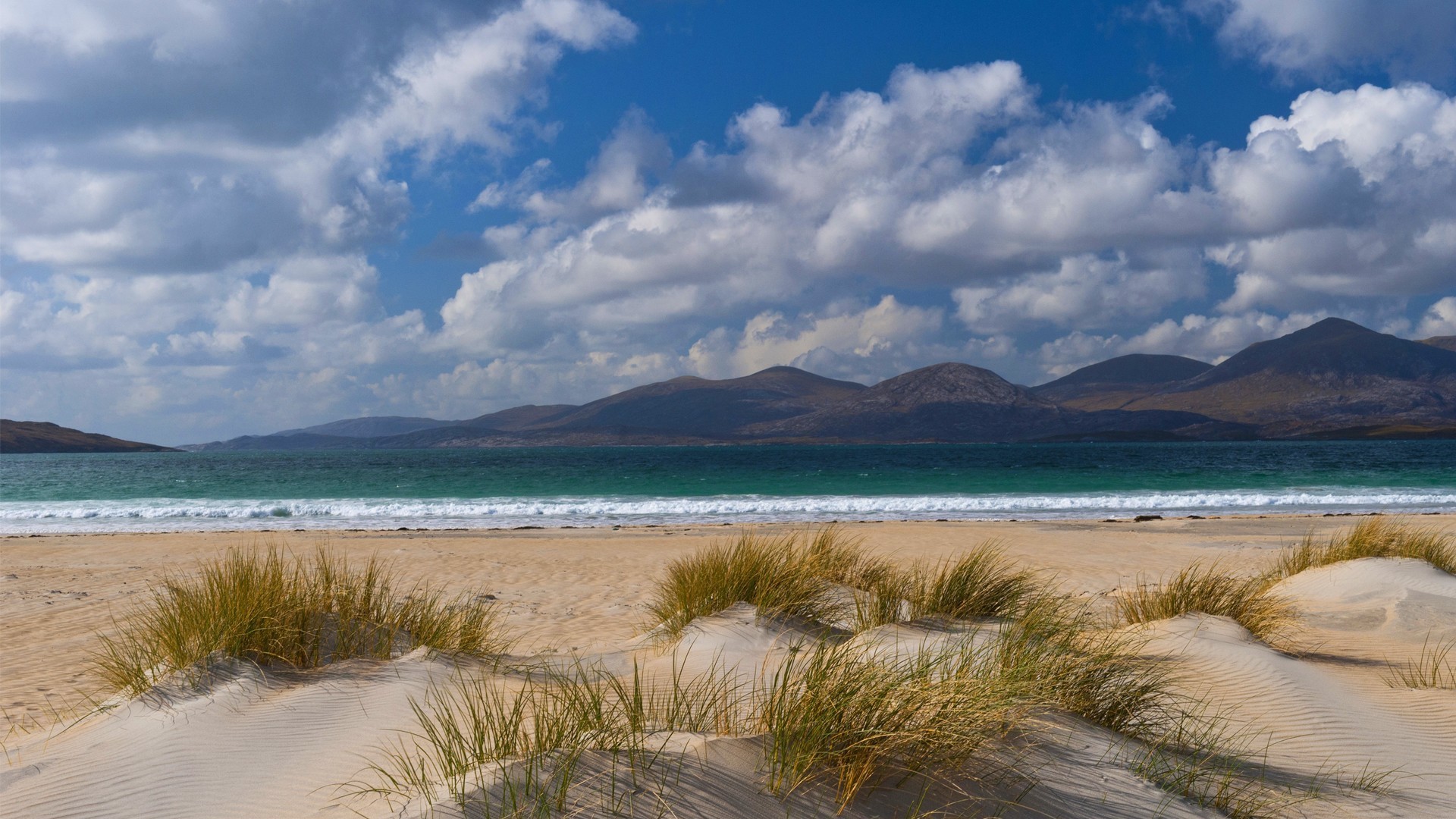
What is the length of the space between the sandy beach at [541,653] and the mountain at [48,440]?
6678 inches

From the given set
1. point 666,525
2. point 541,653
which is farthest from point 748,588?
point 666,525

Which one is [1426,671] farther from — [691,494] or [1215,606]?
[691,494]

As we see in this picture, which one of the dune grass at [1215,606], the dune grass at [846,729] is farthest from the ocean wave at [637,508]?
the dune grass at [846,729]

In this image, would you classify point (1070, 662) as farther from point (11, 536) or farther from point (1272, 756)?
point (11, 536)

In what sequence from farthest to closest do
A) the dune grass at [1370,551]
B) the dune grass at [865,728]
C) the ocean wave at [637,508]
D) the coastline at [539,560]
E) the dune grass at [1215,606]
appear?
the ocean wave at [637,508], the dune grass at [1370,551], the coastline at [539,560], the dune grass at [1215,606], the dune grass at [865,728]

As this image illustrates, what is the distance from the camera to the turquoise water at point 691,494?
27.7 metres

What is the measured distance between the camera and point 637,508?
2992cm

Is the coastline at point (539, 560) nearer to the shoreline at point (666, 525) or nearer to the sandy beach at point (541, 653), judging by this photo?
the sandy beach at point (541, 653)

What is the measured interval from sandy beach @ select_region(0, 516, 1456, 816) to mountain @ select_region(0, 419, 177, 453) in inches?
6678

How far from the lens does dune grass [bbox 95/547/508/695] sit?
5.16 metres

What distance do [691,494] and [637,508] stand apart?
21.4ft

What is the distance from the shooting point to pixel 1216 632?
7117 millimetres

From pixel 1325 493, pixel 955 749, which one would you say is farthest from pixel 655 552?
pixel 1325 493

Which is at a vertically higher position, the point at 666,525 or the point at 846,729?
the point at 846,729
